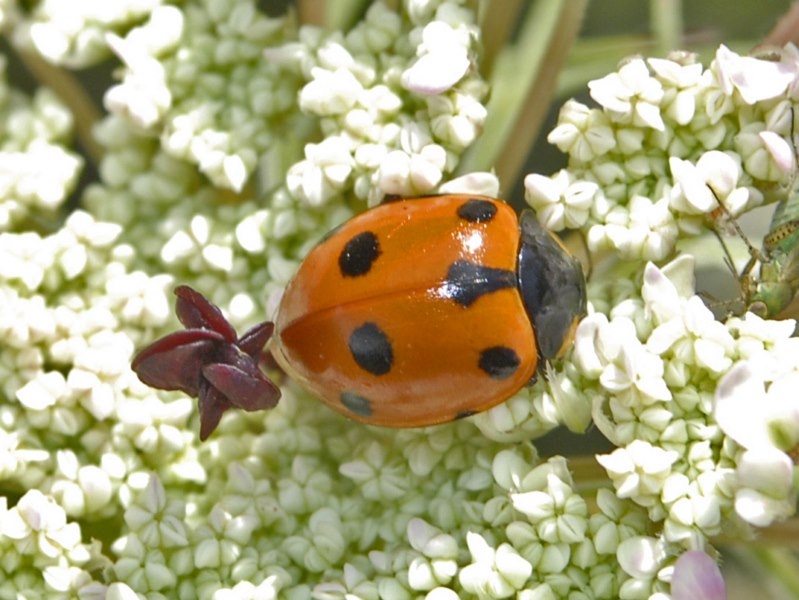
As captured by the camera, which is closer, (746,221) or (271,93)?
(271,93)

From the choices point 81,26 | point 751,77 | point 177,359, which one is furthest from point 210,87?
point 751,77

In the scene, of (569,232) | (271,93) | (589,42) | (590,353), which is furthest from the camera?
(589,42)

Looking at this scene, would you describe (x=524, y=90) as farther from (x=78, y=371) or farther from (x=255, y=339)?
(x=78, y=371)

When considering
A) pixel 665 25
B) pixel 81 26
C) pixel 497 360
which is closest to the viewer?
pixel 497 360

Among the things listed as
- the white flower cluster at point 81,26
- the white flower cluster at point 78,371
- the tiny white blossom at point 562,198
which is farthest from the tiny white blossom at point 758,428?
the white flower cluster at point 81,26

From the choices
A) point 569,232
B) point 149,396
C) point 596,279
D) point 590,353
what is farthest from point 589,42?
point 149,396

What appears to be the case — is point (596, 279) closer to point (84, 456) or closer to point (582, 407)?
Result: point (582, 407)

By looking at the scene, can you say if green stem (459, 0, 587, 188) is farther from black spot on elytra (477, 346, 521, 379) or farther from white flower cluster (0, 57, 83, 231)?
white flower cluster (0, 57, 83, 231)
